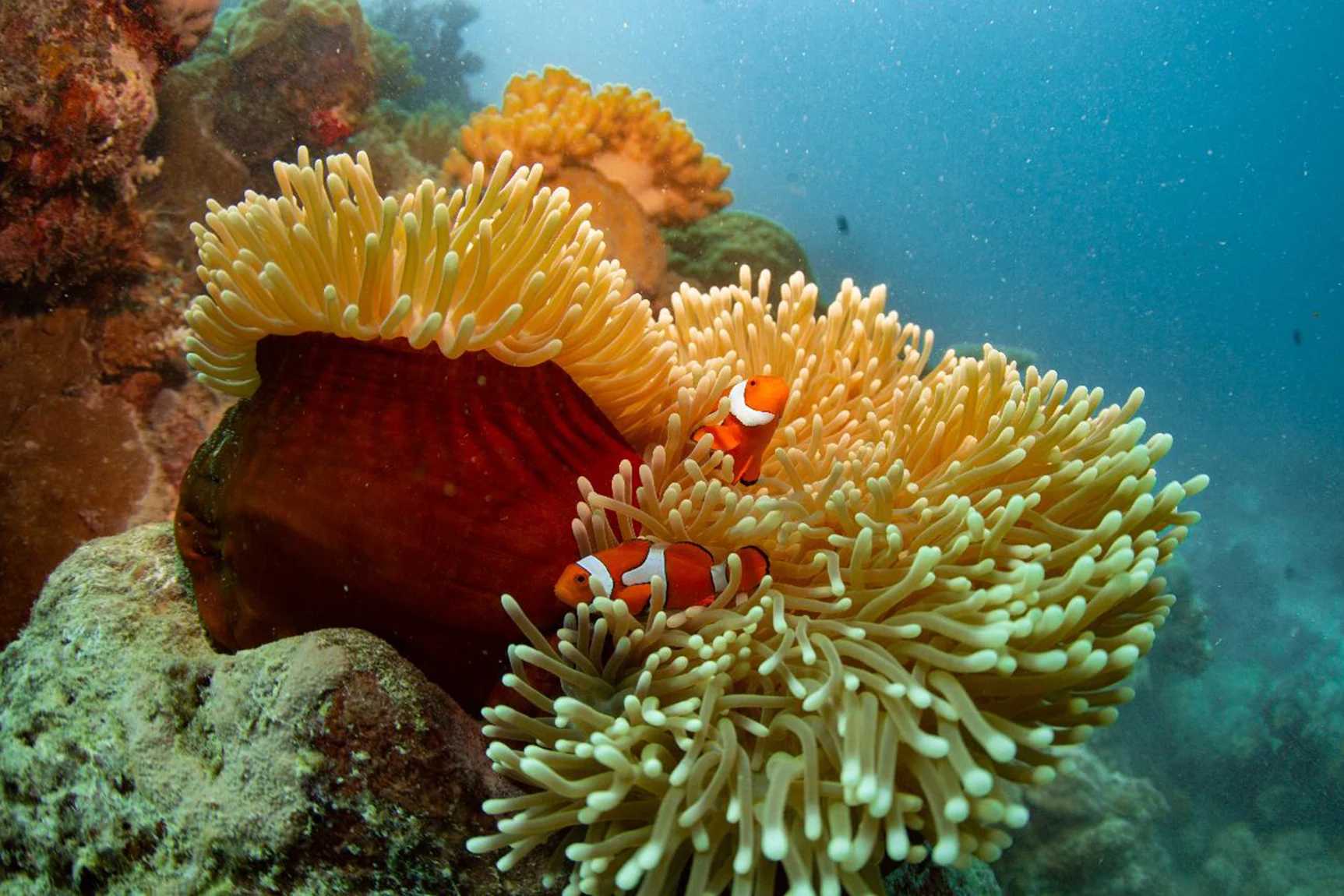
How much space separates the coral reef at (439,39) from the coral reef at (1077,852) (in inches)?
440

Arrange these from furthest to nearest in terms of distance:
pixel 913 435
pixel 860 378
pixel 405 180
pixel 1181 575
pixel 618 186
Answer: pixel 1181 575, pixel 405 180, pixel 618 186, pixel 860 378, pixel 913 435

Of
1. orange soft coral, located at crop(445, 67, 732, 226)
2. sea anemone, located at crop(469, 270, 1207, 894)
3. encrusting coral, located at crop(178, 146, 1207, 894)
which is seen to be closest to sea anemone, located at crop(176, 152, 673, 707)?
encrusting coral, located at crop(178, 146, 1207, 894)

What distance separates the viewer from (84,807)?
162 centimetres

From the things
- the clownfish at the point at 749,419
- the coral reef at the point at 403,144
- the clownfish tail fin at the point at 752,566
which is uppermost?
the coral reef at the point at 403,144

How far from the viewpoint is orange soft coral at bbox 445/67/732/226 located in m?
4.30

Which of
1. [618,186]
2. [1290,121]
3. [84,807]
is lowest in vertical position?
[84,807]

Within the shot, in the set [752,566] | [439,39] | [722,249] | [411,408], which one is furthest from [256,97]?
[439,39]

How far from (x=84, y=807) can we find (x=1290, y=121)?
65.3m

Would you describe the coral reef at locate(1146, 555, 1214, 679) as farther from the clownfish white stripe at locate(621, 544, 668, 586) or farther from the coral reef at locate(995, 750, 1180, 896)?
the clownfish white stripe at locate(621, 544, 668, 586)

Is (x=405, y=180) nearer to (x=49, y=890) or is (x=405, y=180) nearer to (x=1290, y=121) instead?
(x=49, y=890)

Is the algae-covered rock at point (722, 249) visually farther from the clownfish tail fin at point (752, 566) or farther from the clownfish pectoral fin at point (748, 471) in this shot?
the clownfish tail fin at point (752, 566)

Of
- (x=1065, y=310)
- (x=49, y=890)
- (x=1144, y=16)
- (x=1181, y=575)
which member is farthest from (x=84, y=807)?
(x=1144, y=16)

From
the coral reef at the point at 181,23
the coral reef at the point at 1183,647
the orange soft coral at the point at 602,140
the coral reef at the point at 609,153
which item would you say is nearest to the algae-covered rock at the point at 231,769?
the coral reef at the point at 181,23

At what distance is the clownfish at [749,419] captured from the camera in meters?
1.75
